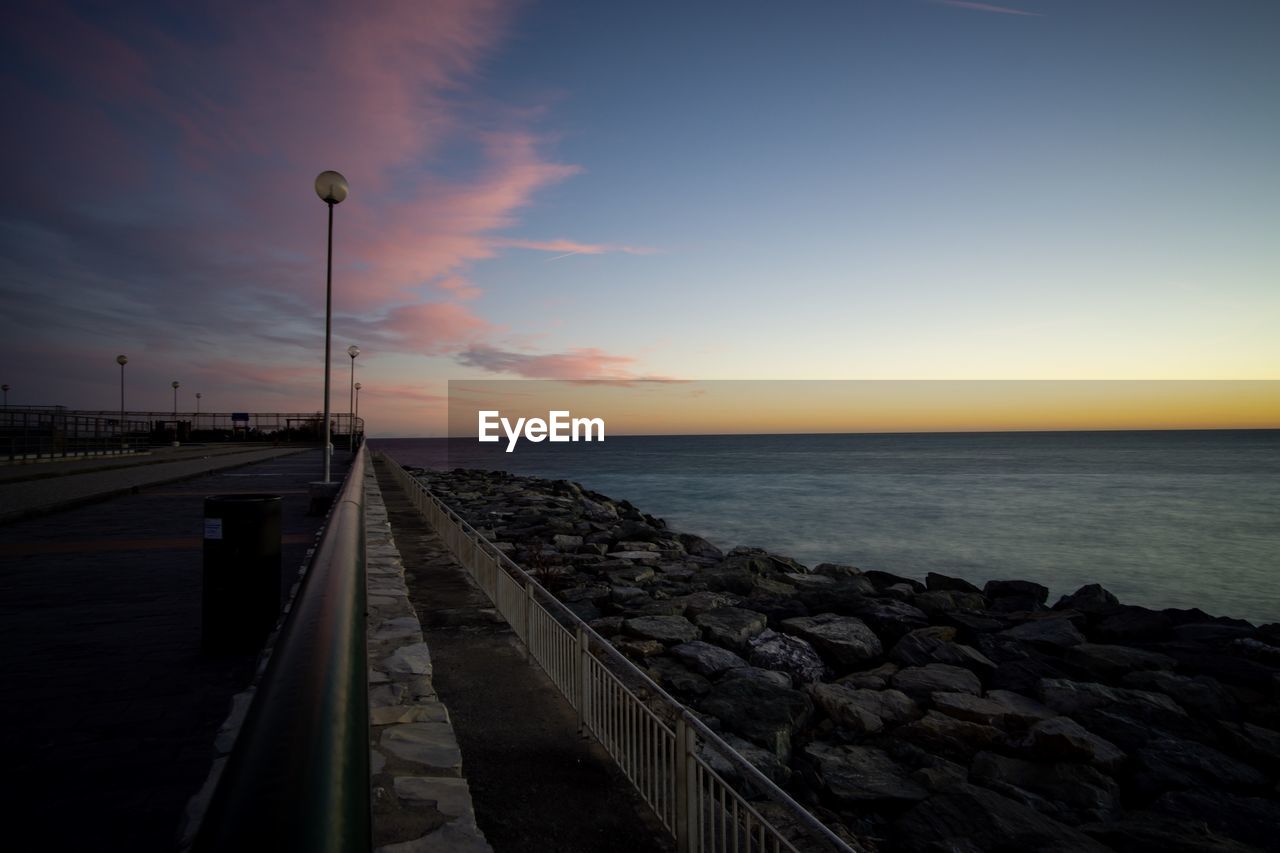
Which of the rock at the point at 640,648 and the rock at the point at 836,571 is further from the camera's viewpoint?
the rock at the point at 836,571

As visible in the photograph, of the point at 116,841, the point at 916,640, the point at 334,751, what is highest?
the point at 334,751

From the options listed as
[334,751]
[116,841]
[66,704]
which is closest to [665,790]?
[116,841]

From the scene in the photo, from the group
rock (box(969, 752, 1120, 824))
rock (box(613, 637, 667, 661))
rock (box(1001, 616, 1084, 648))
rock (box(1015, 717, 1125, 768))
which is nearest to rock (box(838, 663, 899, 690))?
rock (box(1015, 717, 1125, 768))

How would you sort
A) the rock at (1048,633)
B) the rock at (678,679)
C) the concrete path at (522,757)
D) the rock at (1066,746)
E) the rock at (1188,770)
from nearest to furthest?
the concrete path at (522,757), the rock at (1188,770), the rock at (1066,746), the rock at (678,679), the rock at (1048,633)

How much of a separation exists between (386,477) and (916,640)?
2637 centimetres

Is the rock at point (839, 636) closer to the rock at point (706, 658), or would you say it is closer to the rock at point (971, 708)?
the rock at point (706, 658)

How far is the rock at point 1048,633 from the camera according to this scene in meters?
11.6

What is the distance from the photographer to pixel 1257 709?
923 centimetres

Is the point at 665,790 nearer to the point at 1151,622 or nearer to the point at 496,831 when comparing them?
the point at 496,831

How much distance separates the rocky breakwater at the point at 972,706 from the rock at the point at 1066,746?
17mm

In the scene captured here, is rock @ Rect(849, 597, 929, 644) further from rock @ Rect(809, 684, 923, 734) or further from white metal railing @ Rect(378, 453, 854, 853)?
white metal railing @ Rect(378, 453, 854, 853)

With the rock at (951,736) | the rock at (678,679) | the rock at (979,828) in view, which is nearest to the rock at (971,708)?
the rock at (951,736)

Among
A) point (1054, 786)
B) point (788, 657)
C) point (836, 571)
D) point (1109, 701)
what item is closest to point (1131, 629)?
point (1109, 701)

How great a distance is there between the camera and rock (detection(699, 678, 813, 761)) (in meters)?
6.84
